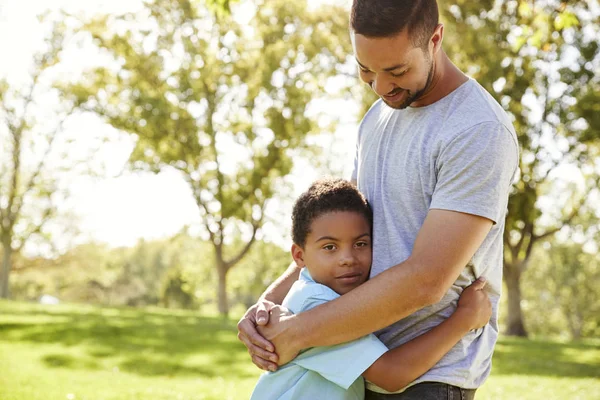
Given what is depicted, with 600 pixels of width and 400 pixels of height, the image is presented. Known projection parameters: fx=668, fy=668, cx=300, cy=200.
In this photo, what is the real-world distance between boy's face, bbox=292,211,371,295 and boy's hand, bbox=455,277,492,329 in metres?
0.38

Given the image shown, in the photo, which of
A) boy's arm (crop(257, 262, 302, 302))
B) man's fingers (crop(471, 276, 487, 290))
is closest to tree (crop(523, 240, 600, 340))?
boy's arm (crop(257, 262, 302, 302))

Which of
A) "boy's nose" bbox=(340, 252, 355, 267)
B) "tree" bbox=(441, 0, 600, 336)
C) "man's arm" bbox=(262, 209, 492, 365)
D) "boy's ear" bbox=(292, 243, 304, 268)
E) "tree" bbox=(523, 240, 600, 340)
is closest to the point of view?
"man's arm" bbox=(262, 209, 492, 365)

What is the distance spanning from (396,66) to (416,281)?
2.34 ft

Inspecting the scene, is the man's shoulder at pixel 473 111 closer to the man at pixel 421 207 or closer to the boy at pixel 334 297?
the man at pixel 421 207

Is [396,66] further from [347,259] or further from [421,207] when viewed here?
[347,259]

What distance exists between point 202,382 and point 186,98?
14.4 metres

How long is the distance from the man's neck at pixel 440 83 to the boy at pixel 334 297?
1.47 feet

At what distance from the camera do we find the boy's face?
2.48 meters

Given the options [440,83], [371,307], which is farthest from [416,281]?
[440,83]

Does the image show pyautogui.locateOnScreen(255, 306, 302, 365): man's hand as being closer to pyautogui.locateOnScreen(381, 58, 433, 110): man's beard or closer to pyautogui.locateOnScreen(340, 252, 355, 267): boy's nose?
pyautogui.locateOnScreen(340, 252, 355, 267): boy's nose

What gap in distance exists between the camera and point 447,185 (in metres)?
2.14

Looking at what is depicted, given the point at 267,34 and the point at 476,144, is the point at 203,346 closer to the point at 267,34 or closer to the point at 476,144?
the point at 476,144

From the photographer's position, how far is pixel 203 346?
13.0 m

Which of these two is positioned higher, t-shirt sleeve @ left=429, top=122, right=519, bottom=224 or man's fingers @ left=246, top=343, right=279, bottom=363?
t-shirt sleeve @ left=429, top=122, right=519, bottom=224
